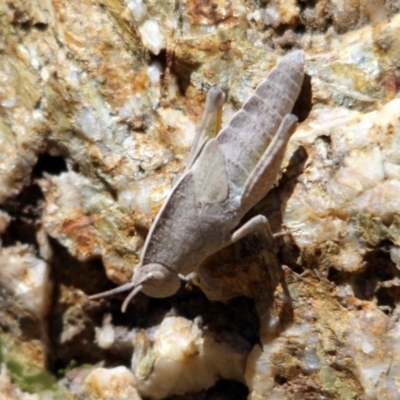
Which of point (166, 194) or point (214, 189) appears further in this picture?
point (166, 194)

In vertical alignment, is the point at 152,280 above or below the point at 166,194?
below

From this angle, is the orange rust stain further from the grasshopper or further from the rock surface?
the grasshopper

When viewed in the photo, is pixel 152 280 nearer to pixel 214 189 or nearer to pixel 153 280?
pixel 153 280

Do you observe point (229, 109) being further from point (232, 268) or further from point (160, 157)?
point (232, 268)

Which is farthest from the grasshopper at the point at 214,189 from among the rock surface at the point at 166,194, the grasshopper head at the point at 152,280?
the rock surface at the point at 166,194

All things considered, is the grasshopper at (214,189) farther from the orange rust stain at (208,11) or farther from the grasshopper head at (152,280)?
the orange rust stain at (208,11)

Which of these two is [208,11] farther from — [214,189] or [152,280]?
[152,280]

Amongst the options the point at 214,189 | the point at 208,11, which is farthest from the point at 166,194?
the point at 208,11

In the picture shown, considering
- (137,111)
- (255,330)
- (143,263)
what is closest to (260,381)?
(255,330)

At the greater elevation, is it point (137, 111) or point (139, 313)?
point (137, 111)

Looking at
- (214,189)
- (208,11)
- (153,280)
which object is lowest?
(153,280)
